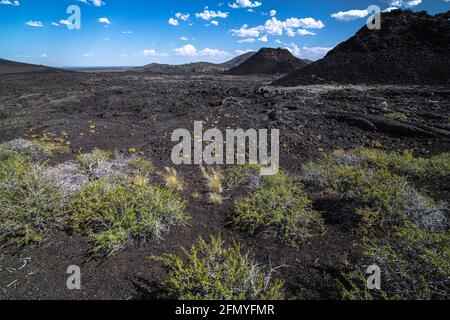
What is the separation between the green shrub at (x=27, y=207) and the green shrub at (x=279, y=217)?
2.61m

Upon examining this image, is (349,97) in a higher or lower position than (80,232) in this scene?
higher

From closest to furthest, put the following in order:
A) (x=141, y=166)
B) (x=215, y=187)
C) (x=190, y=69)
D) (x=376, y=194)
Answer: (x=376, y=194), (x=215, y=187), (x=141, y=166), (x=190, y=69)

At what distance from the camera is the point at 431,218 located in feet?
12.1

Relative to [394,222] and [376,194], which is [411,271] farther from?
[376,194]

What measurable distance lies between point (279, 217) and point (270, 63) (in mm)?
42920

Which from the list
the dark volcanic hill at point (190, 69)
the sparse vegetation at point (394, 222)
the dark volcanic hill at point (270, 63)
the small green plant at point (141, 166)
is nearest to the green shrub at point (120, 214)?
the small green plant at point (141, 166)

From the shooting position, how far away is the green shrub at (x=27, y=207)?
3.56 m

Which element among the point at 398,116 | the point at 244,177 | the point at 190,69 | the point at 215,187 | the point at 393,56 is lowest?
the point at 215,187

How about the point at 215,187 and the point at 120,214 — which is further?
the point at 215,187

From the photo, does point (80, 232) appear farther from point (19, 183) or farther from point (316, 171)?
point (316, 171)

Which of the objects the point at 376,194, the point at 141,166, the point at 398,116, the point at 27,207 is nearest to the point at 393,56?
the point at 398,116

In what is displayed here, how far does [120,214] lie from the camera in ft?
12.6
